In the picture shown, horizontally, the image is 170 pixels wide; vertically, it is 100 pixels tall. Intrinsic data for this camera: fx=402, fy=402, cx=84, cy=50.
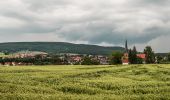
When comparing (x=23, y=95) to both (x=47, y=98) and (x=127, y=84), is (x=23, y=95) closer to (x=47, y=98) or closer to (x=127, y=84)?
(x=47, y=98)

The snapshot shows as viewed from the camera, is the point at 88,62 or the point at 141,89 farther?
the point at 88,62

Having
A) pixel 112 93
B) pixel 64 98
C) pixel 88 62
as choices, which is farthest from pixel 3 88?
pixel 88 62

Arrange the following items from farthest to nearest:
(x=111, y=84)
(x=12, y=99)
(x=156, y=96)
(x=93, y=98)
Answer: (x=111, y=84), (x=156, y=96), (x=93, y=98), (x=12, y=99)

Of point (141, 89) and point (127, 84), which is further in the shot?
point (127, 84)

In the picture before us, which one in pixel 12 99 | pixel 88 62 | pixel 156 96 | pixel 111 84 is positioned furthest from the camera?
pixel 88 62

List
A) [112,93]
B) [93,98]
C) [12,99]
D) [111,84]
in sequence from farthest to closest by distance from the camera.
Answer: [111,84], [112,93], [93,98], [12,99]

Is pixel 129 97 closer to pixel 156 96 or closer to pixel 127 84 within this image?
pixel 156 96

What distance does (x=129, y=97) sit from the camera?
35250 mm

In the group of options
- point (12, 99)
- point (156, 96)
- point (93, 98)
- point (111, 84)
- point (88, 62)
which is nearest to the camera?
point (12, 99)

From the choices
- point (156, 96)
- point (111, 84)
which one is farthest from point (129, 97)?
point (111, 84)

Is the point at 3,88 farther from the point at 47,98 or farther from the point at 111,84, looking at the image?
the point at 111,84

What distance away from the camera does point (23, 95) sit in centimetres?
3225

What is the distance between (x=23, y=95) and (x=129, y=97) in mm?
9342

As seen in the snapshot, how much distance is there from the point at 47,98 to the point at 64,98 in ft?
5.00
